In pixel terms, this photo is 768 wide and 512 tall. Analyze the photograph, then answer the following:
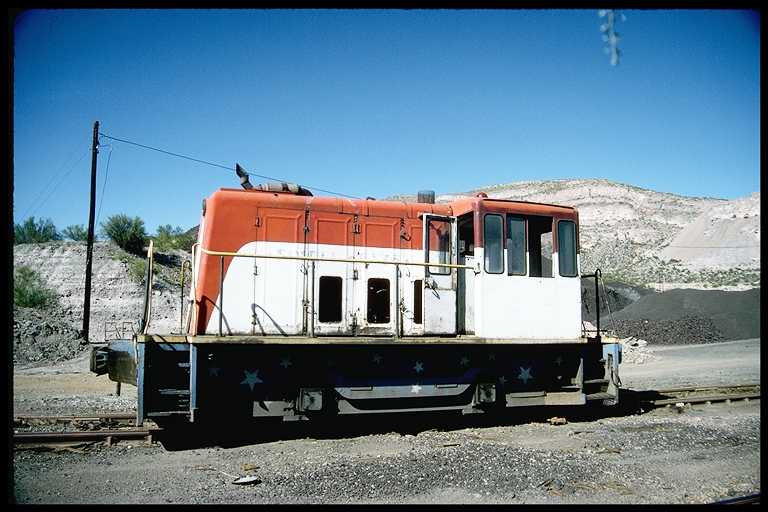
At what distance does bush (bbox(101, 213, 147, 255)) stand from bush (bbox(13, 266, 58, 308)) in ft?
18.3

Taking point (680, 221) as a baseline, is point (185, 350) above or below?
below

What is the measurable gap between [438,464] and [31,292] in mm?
25665

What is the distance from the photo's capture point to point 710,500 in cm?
487

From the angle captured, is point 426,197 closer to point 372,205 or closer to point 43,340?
point 372,205

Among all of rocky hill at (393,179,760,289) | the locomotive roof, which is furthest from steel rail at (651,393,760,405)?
rocky hill at (393,179,760,289)

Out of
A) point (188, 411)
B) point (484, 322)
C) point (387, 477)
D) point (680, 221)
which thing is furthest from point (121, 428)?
point (680, 221)

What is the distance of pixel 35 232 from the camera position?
34688 millimetres

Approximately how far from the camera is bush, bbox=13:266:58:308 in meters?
24.7

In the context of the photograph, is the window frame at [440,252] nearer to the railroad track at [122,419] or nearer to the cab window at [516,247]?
the cab window at [516,247]

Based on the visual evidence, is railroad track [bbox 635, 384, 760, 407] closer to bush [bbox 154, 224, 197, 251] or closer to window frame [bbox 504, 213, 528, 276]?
window frame [bbox 504, 213, 528, 276]

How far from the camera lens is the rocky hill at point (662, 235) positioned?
162 feet

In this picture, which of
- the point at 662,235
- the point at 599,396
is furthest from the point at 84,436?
the point at 662,235
